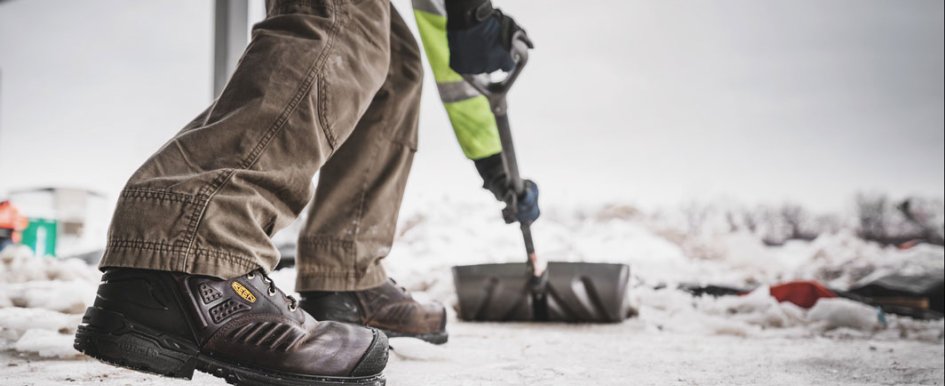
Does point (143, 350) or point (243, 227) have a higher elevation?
point (243, 227)

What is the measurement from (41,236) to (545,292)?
89.7 inches

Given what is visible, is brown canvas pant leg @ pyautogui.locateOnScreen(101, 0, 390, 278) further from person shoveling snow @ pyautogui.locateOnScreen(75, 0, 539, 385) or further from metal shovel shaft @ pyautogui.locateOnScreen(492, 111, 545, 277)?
metal shovel shaft @ pyautogui.locateOnScreen(492, 111, 545, 277)

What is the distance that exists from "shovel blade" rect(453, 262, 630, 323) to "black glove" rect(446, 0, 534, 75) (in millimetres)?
688

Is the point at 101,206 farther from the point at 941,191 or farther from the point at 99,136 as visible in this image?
the point at 941,191

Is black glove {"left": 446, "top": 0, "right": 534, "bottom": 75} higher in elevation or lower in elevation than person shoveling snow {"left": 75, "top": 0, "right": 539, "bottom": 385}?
higher

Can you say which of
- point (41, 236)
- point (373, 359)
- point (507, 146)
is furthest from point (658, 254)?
point (41, 236)

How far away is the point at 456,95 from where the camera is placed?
119cm

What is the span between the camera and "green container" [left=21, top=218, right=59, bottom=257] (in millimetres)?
2562

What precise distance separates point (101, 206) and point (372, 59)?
2.64m

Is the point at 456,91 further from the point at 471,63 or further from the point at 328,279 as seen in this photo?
the point at 328,279

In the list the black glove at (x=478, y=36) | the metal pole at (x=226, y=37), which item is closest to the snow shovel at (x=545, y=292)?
the black glove at (x=478, y=36)

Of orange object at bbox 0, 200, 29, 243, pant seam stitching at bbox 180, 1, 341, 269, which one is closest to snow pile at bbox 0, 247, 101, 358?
pant seam stitching at bbox 180, 1, 341, 269

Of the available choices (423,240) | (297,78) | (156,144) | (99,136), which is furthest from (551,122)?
(297,78)

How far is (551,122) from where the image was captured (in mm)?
2902
